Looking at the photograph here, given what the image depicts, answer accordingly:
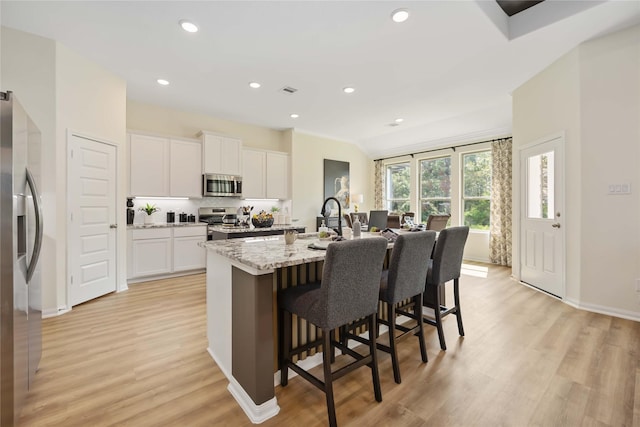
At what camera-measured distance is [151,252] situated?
4363mm

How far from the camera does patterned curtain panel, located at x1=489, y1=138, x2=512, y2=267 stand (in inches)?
216

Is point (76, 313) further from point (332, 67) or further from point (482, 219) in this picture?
point (482, 219)

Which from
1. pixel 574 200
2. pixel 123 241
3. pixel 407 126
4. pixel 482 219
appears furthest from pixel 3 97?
pixel 482 219

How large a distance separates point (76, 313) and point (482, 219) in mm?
7017

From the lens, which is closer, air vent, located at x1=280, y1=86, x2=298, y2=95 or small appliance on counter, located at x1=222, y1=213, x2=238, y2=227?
air vent, located at x1=280, y1=86, x2=298, y2=95

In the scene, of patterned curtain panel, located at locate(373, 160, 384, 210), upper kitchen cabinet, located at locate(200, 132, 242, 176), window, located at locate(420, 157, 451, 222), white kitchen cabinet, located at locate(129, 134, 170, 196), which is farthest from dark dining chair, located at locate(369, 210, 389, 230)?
white kitchen cabinet, located at locate(129, 134, 170, 196)

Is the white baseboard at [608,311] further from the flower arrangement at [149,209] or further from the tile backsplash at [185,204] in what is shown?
the flower arrangement at [149,209]

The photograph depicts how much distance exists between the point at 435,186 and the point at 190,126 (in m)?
5.62

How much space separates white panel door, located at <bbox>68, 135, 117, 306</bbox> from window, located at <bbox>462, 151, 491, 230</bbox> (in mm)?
6640

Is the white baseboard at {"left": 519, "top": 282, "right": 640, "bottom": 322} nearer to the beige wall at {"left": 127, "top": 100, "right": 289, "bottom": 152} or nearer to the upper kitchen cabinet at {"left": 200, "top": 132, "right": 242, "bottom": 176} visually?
the upper kitchen cabinet at {"left": 200, "top": 132, "right": 242, "bottom": 176}

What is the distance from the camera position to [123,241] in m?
3.98

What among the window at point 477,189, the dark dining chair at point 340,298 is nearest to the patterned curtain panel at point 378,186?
the window at point 477,189

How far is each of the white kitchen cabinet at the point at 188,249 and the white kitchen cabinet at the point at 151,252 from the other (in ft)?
0.30

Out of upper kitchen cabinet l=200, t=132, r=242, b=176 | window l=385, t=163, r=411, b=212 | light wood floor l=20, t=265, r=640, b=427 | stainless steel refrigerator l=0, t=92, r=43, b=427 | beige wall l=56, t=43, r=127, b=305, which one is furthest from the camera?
window l=385, t=163, r=411, b=212
